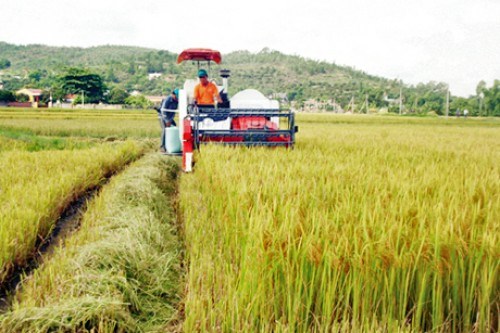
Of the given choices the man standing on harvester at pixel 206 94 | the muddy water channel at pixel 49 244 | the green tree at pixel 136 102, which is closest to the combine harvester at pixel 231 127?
the man standing on harvester at pixel 206 94

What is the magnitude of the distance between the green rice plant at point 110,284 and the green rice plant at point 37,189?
33 cm

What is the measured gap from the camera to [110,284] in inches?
113

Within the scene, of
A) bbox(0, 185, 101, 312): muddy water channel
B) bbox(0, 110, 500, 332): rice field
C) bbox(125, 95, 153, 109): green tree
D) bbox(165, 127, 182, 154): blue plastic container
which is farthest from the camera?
bbox(125, 95, 153, 109): green tree

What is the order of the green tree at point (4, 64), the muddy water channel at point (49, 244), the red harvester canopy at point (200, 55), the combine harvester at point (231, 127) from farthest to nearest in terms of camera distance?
1. the green tree at point (4, 64)
2. the red harvester canopy at point (200, 55)
3. the combine harvester at point (231, 127)
4. the muddy water channel at point (49, 244)

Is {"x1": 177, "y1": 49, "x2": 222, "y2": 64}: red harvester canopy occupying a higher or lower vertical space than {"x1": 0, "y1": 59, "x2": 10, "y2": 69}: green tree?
lower

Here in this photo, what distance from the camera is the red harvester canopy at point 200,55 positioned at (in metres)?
10.3

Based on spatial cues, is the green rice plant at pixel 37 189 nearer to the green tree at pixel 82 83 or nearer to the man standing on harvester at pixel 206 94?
the man standing on harvester at pixel 206 94

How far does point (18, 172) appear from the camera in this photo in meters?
6.69

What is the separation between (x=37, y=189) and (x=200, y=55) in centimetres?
601

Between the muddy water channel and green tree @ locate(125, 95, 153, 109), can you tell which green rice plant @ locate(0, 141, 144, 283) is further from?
green tree @ locate(125, 95, 153, 109)

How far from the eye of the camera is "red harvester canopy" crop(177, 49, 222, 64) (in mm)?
10273

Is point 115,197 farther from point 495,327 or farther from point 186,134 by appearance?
point 495,327

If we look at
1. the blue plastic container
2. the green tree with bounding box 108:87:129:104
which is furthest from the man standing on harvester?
the green tree with bounding box 108:87:129:104

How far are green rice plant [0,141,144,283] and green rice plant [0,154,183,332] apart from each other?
1.07 ft
